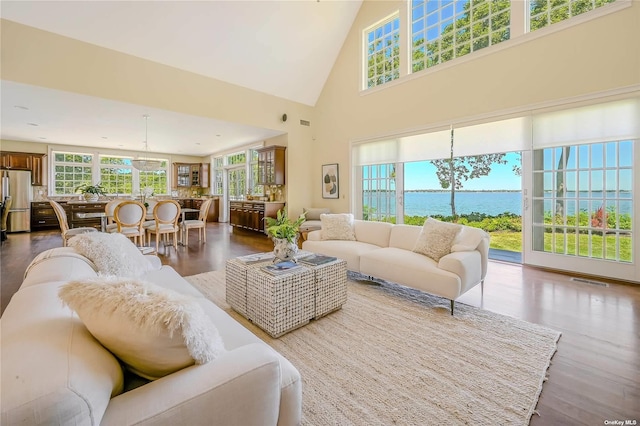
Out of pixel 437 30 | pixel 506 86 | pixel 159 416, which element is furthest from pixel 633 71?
pixel 159 416

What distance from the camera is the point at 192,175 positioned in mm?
10789

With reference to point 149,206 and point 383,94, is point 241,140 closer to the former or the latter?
point 149,206

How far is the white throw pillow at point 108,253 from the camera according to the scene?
1.87 meters

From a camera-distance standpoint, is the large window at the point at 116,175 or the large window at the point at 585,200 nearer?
the large window at the point at 585,200

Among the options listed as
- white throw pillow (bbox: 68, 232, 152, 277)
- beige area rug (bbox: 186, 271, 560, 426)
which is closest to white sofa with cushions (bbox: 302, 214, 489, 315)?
beige area rug (bbox: 186, 271, 560, 426)

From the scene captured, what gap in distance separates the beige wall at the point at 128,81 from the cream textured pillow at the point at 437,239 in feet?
14.4

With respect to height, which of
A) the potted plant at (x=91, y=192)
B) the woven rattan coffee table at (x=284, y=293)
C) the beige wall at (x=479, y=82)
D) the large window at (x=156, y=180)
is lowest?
the woven rattan coffee table at (x=284, y=293)

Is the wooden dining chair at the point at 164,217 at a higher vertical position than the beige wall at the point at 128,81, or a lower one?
lower

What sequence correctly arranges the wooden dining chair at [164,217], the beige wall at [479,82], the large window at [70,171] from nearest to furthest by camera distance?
1. the beige wall at [479,82]
2. the wooden dining chair at [164,217]
3. the large window at [70,171]

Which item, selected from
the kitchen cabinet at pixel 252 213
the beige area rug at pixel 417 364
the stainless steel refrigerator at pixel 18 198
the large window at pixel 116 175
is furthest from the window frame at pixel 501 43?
the stainless steel refrigerator at pixel 18 198

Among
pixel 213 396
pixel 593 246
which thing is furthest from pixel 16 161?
pixel 593 246

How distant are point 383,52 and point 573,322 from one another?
5642mm

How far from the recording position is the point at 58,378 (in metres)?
0.62

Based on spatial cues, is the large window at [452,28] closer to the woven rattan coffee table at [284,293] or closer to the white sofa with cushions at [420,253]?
the white sofa with cushions at [420,253]
